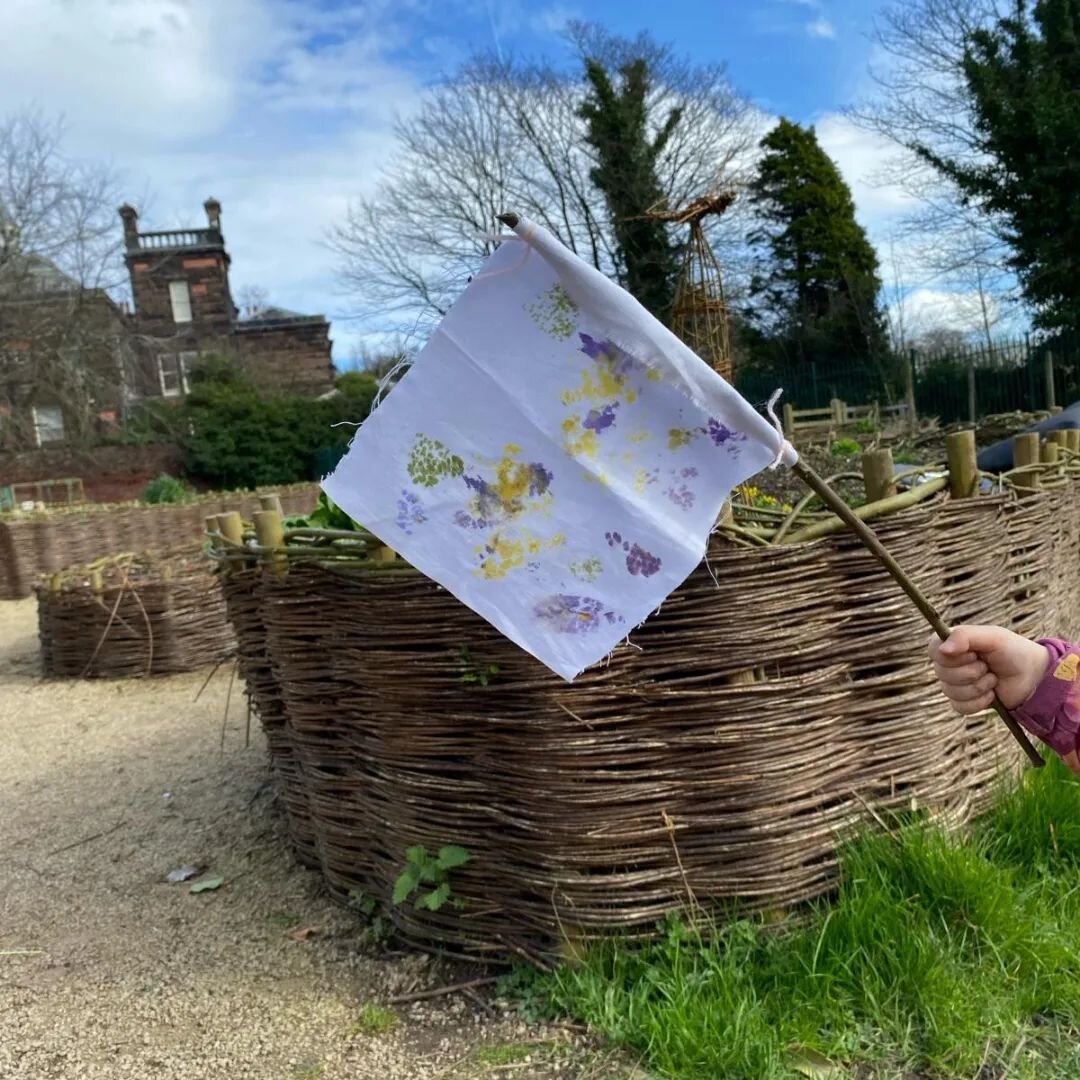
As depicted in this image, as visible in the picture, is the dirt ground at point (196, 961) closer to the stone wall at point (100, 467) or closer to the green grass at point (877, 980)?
the green grass at point (877, 980)

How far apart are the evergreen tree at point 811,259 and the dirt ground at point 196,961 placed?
25.3 meters

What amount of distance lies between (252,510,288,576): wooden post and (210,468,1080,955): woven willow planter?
0.04m

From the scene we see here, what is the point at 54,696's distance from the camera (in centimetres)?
735

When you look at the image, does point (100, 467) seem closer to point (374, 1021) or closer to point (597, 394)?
point (374, 1021)

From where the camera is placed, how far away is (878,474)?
264cm

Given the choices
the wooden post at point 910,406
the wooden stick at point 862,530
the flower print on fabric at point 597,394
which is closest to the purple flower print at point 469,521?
the flower print on fabric at point 597,394

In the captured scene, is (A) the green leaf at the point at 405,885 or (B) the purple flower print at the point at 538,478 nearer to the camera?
(B) the purple flower print at the point at 538,478

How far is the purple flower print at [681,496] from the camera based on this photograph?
1.60 metres

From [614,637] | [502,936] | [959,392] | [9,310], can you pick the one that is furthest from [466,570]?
Answer: [9,310]

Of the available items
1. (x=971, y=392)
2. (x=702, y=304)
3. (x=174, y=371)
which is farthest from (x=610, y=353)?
(x=174, y=371)

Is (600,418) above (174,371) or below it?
below

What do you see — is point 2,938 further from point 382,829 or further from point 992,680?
point 992,680

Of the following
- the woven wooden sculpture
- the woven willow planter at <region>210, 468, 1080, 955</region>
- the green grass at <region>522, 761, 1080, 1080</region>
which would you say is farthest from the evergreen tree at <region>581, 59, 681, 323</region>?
the green grass at <region>522, 761, 1080, 1080</region>

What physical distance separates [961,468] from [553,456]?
5.77 feet
